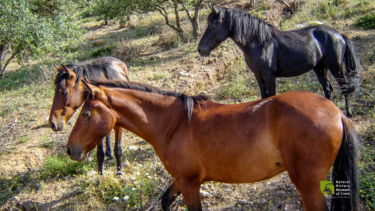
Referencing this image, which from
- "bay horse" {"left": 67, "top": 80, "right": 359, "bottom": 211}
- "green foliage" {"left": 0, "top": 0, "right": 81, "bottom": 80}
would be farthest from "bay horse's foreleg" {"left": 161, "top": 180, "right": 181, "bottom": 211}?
"green foliage" {"left": 0, "top": 0, "right": 81, "bottom": 80}

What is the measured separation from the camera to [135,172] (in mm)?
4414

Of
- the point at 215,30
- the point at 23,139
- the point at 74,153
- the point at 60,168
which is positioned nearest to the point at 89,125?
the point at 74,153

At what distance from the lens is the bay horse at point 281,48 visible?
16.0 ft

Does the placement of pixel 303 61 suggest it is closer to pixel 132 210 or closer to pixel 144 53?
pixel 132 210

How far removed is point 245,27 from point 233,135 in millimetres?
3028

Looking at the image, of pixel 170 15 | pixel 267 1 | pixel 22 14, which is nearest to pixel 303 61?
pixel 22 14

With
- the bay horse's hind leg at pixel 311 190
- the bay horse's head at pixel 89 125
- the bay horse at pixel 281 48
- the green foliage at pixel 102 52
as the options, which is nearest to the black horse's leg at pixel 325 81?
the bay horse at pixel 281 48

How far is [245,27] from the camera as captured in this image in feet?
16.1

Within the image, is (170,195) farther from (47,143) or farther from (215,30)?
(47,143)

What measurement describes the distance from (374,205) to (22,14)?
9.01 metres

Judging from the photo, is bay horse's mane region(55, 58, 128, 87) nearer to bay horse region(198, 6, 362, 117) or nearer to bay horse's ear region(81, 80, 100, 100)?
bay horse's ear region(81, 80, 100, 100)

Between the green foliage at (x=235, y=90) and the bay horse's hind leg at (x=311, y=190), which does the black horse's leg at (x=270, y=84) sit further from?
the bay horse's hind leg at (x=311, y=190)

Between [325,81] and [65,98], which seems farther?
[325,81]

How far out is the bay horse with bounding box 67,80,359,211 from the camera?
88.7 inches
